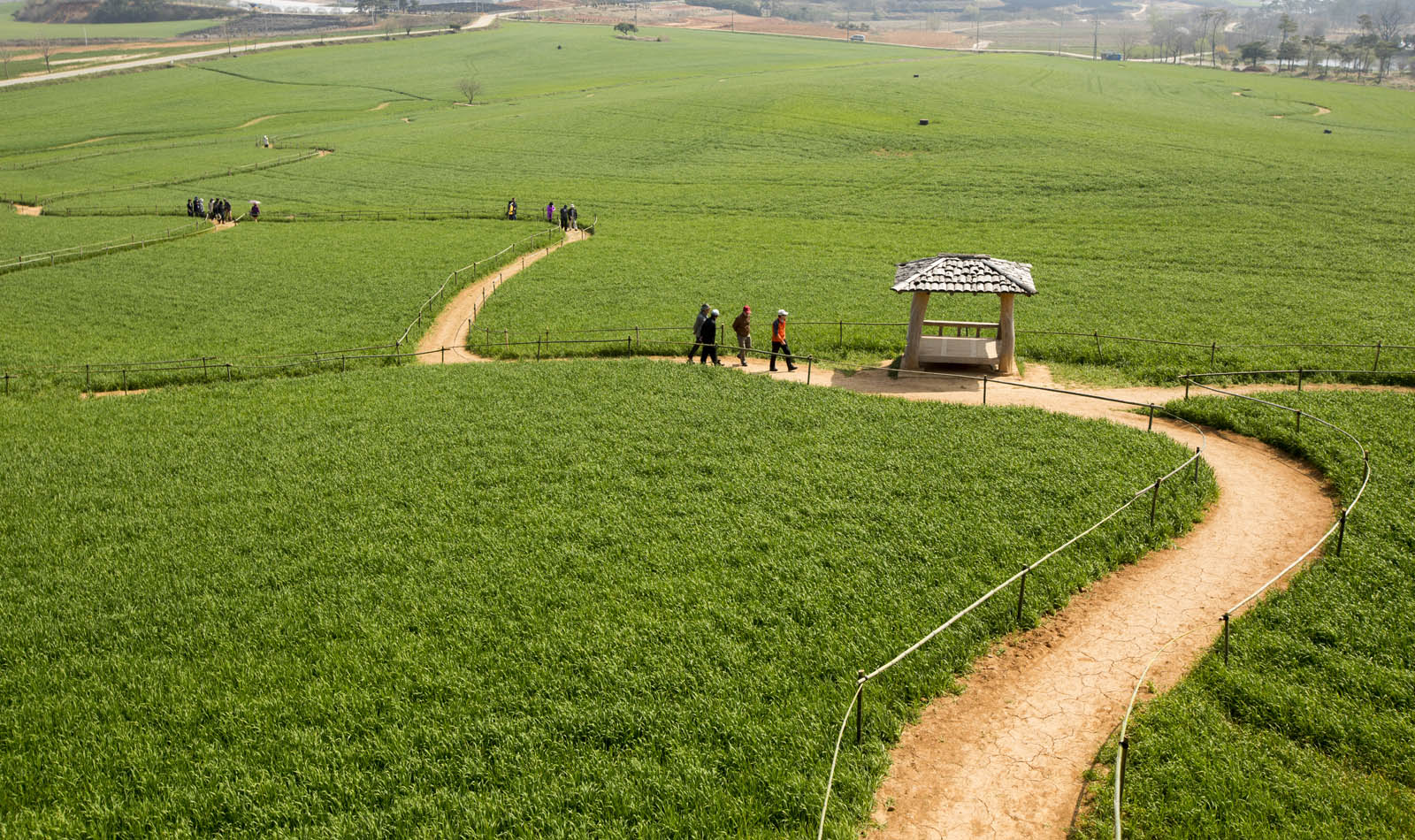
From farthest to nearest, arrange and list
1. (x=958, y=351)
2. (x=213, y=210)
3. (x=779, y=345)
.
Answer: (x=213, y=210), (x=779, y=345), (x=958, y=351)

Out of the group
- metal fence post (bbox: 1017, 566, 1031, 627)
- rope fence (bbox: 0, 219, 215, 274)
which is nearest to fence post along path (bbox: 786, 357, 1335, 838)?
metal fence post (bbox: 1017, 566, 1031, 627)

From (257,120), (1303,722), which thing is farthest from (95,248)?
(257,120)

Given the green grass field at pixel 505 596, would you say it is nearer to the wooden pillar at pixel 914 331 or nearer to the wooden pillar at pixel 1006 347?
the wooden pillar at pixel 914 331

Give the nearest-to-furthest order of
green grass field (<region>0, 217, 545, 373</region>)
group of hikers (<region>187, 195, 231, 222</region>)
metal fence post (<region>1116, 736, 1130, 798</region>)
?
metal fence post (<region>1116, 736, 1130, 798</region>), green grass field (<region>0, 217, 545, 373</region>), group of hikers (<region>187, 195, 231, 222</region>)

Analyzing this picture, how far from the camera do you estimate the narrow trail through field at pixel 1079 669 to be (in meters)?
11.3

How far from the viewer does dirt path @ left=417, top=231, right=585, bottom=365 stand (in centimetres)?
3381

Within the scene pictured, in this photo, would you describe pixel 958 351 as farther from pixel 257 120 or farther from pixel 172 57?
pixel 172 57

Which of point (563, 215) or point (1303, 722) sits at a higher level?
point (563, 215)

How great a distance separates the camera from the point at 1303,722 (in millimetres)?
11938

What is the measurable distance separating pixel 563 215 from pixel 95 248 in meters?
26.8

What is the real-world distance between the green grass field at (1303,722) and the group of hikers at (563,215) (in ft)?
153

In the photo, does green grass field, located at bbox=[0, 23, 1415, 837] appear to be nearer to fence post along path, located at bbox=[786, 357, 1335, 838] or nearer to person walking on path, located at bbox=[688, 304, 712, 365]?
fence post along path, located at bbox=[786, 357, 1335, 838]

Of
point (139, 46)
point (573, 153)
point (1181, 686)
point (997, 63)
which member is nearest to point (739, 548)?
point (1181, 686)

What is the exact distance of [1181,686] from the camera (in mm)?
12891
